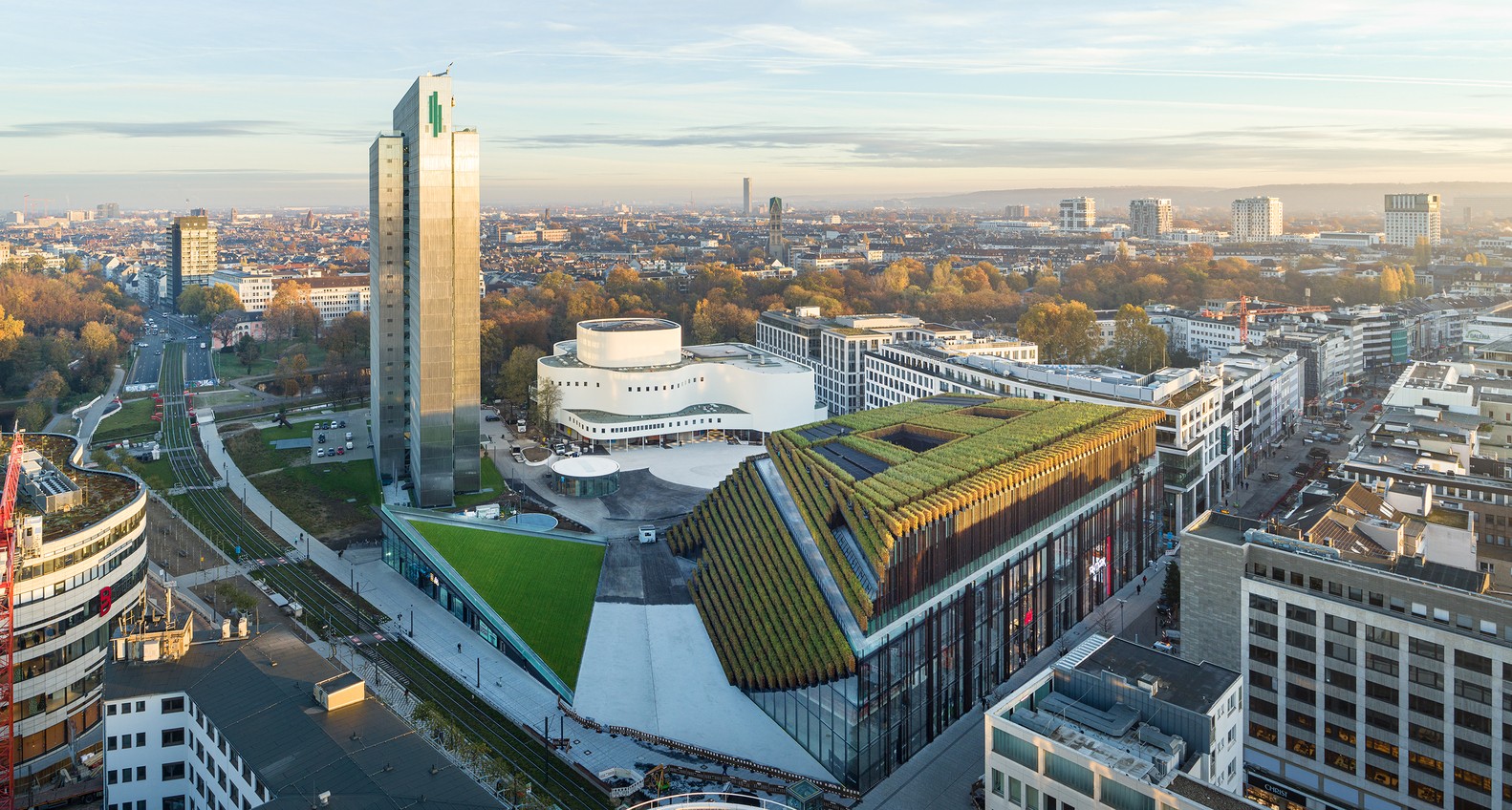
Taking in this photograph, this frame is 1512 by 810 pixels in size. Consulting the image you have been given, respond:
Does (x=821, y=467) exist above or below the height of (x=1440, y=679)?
above

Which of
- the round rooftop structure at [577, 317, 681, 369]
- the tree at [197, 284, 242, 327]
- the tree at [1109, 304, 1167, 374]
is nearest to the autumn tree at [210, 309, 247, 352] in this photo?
the tree at [197, 284, 242, 327]

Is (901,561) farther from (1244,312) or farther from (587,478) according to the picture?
(1244,312)

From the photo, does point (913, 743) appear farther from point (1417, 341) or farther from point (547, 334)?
point (1417, 341)

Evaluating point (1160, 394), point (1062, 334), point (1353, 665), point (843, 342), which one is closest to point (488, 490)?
point (843, 342)

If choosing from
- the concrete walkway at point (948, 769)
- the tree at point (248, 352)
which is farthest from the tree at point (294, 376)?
the concrete walkway at point (948, 769)

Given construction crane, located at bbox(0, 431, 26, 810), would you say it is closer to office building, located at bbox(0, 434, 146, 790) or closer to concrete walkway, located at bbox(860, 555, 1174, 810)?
office building, located at bbox(0, 434, 146, 790)

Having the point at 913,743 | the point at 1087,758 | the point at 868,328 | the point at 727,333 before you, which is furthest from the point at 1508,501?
the point at 727,333
